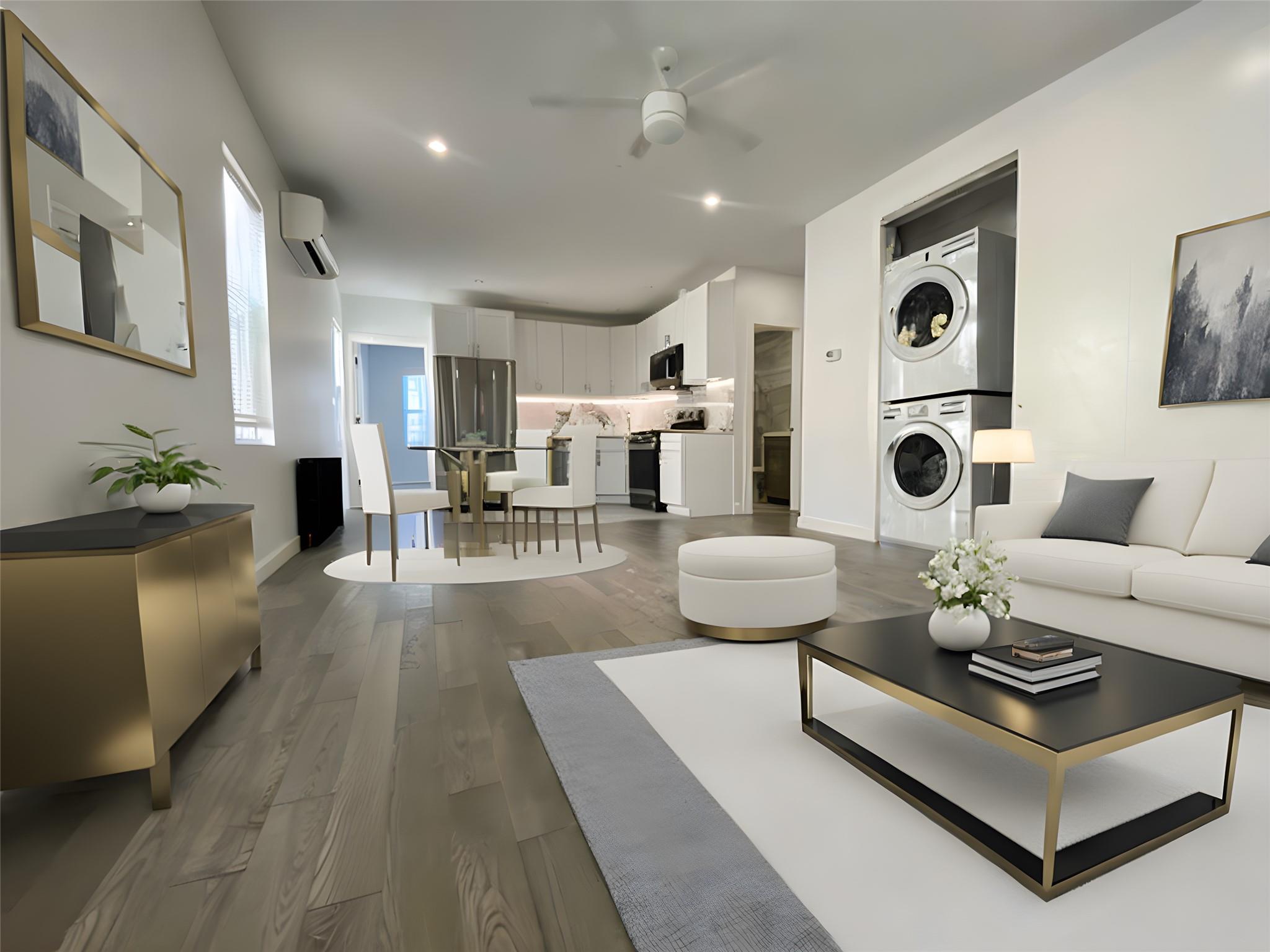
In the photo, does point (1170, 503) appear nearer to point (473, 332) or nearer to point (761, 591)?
point (761, 591)

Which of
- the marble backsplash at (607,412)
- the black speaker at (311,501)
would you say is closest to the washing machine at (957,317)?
the marble backsplash at (607,412)

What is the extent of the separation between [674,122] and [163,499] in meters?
2.84

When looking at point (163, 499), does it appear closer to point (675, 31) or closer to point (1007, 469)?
point (675, 31)

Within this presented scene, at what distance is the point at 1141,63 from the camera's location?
2.86 meters

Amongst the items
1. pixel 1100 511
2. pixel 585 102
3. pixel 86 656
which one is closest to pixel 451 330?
pixel 585 102

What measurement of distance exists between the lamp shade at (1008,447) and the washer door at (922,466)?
57 centimetres

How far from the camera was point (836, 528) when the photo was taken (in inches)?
198

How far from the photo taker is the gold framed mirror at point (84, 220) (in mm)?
1395

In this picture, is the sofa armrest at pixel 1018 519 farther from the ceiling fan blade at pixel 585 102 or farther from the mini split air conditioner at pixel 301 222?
the mini split air conditioner at pixel 301 222

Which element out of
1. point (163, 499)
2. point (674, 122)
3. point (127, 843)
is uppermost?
point (674, 122)

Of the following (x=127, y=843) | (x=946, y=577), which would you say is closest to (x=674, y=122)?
(x=946, y=577)

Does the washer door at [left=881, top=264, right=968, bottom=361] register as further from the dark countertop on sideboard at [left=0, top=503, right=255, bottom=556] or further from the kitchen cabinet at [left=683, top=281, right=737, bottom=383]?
the dark countertop on sideboard at [left=0, top=503, right=255, bottom=556]

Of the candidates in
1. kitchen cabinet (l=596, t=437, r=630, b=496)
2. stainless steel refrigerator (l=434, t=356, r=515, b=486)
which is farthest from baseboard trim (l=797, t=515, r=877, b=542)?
stainless steel refrigerator (l=434, t=356, r=515, b=486)

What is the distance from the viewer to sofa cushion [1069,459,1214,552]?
2.37m
